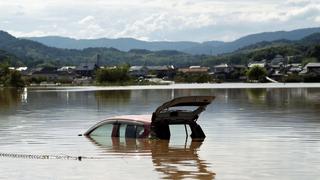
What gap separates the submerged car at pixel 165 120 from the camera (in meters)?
25.1

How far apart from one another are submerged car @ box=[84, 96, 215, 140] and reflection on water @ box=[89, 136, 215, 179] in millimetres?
404

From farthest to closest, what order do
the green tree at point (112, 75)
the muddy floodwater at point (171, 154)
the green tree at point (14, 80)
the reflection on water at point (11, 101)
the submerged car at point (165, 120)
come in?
the green tree at point (112, 75) < the green tree at point (14, 80) < the reflection on water at point (11, 101) < the submerged car at point (165, 120) < the muddy floodwater at point (171, 154)

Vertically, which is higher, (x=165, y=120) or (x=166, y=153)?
(x=165, y=120)

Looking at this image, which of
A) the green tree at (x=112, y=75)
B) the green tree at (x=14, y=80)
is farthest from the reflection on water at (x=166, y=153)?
the green tree at (x=112, y=75)

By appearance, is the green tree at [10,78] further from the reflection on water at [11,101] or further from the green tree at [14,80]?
the reflection on water at [11,101]

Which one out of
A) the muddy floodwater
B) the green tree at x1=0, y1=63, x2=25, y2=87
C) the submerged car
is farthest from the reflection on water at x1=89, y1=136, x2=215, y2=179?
the green tree at x1=0, y1=63, x2=25, y2=87

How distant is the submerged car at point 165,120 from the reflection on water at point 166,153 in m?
0.40

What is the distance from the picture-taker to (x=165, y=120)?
25094mm

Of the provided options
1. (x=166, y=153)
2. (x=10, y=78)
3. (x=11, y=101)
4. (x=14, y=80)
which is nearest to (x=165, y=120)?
(x=166, y=153)

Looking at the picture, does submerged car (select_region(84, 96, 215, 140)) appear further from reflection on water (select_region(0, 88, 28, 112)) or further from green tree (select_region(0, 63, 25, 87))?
green tree (select_region(0, 63, 25, 87))

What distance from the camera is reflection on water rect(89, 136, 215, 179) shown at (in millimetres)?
17484

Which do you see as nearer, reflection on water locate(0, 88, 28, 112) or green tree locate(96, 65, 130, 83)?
reflection on water locate(0, 88, 28, 112)

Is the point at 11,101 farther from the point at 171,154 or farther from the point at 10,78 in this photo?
the point at 10,78

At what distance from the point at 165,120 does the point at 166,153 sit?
314 centimetres
